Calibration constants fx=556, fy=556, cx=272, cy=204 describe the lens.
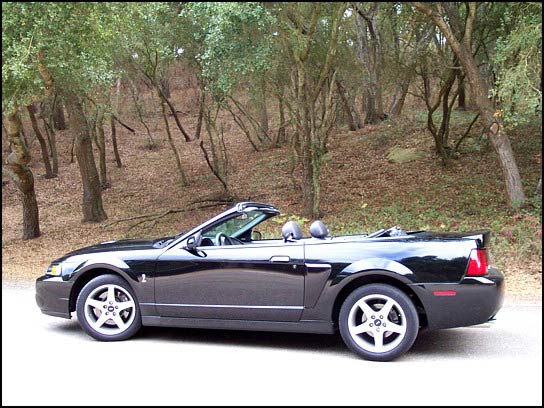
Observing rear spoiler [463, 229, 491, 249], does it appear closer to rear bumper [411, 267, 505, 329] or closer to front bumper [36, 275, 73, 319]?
rear bumper [411, 267, 505, 329]

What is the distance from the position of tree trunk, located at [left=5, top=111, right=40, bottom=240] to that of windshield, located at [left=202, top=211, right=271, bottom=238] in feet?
31.4

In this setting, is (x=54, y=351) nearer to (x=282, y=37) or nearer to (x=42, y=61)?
(x=42, y=61)

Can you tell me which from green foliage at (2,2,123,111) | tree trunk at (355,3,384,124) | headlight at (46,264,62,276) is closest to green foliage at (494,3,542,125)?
green foliage at (2,2,123,111)

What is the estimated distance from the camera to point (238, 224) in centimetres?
630

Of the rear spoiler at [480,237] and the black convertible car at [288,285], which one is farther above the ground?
the rear spoiler at [480,237]

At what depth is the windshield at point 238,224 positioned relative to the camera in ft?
19.7

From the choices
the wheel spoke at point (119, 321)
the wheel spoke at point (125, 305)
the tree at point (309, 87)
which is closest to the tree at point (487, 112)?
the tree at point (309, 87)

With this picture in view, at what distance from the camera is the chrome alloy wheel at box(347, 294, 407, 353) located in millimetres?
5066

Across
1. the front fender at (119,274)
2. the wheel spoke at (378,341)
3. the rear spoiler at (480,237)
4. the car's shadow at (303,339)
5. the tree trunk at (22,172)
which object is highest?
the tree trunk at (22,172)

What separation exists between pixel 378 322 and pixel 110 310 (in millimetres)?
2794

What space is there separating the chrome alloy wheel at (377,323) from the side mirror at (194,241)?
5.63ft

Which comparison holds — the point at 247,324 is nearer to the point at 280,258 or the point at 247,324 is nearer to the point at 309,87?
the point at 280,258

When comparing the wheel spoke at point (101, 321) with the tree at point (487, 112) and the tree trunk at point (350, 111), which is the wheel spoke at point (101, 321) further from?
the tree trunk at point (350, 111)

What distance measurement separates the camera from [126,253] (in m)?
5.98
